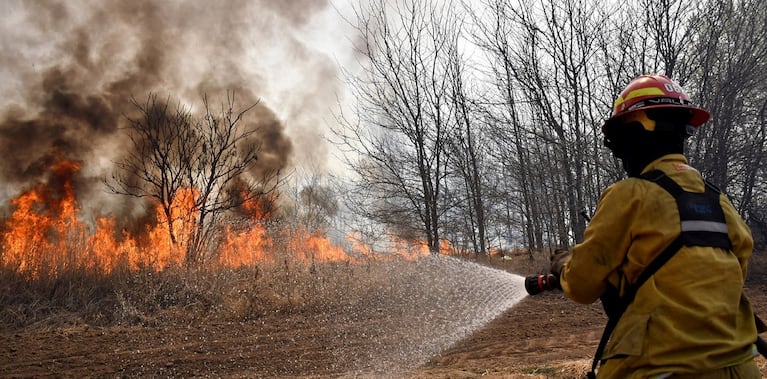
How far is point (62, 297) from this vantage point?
879 centimetres

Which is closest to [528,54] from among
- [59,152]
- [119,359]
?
[119,359]

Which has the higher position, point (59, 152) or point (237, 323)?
point (59, 152)

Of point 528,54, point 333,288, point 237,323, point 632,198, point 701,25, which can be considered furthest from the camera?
point 528,54

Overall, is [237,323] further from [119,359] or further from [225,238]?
[225,238]

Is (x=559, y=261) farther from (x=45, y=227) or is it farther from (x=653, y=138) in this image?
(x=45, y=227)

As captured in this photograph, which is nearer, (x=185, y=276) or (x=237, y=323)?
(x=237, y=323)

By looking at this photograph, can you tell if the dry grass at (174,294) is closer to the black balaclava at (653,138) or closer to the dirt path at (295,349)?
the dirt path at (295,349)

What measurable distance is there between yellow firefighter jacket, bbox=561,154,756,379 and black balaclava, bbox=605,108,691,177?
0.40ft

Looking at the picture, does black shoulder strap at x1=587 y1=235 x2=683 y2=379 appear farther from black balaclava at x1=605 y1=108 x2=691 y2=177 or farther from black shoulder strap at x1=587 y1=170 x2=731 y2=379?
black balaclava at x1=605 y1=108 x2=691 y2=177

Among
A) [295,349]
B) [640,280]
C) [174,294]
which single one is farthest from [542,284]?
[174,294]

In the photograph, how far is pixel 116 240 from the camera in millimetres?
11219

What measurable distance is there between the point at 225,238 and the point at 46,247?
3770 millimetres

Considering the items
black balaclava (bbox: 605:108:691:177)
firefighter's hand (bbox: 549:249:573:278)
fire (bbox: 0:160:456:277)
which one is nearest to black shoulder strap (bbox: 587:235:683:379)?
firefighter's hand (bbox: 549:249:573:278)

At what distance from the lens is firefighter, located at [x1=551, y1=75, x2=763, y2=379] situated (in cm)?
177
